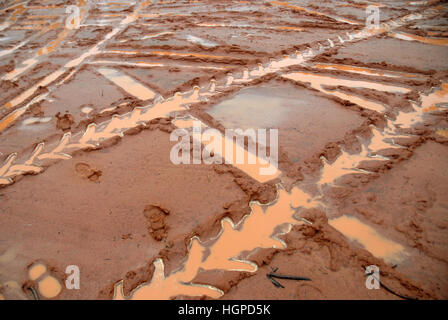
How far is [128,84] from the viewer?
188 inches

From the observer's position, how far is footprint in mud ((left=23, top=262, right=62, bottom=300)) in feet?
6.86

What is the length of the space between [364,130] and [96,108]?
12.4 feet

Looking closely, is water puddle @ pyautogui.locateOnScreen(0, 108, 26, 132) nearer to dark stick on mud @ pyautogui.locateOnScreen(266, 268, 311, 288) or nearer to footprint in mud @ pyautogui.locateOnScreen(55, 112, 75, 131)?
footprint in mud @ pyautogui.locateOnScreen(55, 112, 75, 131)

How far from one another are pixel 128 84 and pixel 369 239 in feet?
14.0

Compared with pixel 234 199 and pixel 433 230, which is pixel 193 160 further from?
pixel 433 230

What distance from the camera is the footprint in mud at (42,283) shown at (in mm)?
2092

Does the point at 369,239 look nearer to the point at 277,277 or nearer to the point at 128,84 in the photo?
the point at 277,277

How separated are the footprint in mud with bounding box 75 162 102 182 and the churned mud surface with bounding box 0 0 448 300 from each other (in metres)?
0.02

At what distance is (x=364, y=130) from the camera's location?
3514 millimetres

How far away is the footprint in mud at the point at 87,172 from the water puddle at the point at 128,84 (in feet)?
5.40

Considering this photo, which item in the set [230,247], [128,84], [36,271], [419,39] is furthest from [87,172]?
[419,39]

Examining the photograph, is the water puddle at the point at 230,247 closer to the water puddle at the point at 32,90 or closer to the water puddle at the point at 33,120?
the water puddle at the point at 33,120
